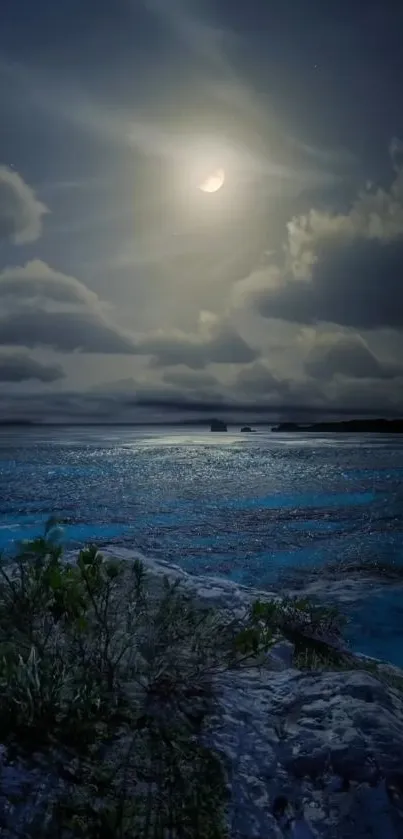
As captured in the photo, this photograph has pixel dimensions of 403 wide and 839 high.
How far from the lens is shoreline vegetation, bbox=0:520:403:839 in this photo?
2805mm

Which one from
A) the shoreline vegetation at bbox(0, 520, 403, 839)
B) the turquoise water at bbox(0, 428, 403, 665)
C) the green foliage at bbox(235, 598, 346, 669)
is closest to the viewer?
the shoreline vegetation at bbox(0, 520, 403, 839)

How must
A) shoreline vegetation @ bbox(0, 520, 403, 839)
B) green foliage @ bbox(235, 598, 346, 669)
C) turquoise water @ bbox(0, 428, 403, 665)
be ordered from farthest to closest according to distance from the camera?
turquoise water @ bbox(0, 428, 403, 665), green foliage @ bbox(235, 598, 346, 669), shoreline vegetation @ bbox(0, 520, 403, 839)

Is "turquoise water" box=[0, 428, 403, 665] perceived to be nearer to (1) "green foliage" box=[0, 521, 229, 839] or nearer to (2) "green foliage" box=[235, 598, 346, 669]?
(2) "green foliage" box=[235, 598, 346, 669]

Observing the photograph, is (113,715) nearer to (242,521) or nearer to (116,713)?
(116,713)

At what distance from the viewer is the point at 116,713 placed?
12.2ft

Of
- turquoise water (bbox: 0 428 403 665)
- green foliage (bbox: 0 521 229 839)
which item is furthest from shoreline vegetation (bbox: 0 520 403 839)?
turquoise water (bbox: 0 428 403 665)

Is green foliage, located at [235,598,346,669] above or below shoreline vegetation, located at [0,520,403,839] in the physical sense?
below

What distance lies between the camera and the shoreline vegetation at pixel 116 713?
280 cm

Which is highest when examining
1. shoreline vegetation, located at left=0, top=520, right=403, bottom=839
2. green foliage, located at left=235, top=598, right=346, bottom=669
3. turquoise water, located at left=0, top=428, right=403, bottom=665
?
shoreline vegetation, located at left=0, top=520, right=403, bottom=839

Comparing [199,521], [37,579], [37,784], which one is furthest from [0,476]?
[37,784]

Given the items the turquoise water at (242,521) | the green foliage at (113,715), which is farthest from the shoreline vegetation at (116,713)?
the turquoise water at (242,521)

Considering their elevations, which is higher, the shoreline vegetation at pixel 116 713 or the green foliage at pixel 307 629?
the shoreline vegetation at pixel 116 713

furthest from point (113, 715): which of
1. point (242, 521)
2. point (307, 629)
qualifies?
point (242, 521)

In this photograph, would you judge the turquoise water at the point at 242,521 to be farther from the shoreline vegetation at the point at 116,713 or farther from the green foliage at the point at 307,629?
the shoreline vegetation at the point at 116,713
